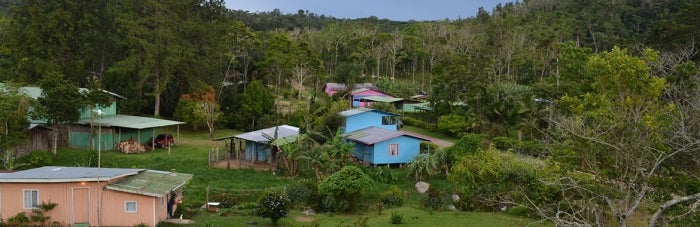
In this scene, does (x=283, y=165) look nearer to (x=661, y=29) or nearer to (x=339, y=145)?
(x=339, y=145)

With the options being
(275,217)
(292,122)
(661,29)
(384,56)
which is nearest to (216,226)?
(275,217)

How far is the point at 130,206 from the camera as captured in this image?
18906 millimetres

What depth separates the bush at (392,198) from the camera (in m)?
25.0

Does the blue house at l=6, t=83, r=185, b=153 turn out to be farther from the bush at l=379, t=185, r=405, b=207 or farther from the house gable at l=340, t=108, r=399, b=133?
the bush at l=379, t=185, r=405, b=207

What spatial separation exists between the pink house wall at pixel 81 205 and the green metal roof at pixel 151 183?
25 centimetres

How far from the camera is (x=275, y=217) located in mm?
20516

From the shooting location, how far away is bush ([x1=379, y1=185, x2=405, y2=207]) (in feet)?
82.1

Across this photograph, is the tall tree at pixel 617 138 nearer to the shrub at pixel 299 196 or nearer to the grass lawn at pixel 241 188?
the grass lawn at pixel 241 188

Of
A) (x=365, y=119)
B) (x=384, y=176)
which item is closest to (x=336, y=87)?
(x=365, y=119)

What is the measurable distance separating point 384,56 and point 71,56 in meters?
41.6

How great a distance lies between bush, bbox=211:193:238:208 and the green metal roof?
11.2 feet

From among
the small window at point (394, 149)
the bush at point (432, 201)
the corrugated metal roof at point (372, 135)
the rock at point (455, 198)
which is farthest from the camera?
the small window at point (394, 149)

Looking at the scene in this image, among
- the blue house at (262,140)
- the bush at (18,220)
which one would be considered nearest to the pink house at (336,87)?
the blue house at (262,140)

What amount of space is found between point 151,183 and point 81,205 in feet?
7.18
